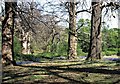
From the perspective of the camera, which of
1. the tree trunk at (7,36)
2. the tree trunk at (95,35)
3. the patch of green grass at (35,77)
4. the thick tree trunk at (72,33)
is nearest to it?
the patch of green grass at (35,77)

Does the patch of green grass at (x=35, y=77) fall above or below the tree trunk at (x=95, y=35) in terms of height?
below

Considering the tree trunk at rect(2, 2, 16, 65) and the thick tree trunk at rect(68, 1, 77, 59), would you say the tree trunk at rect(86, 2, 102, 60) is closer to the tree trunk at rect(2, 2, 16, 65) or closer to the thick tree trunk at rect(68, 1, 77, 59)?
the thick tree trunk at rect(68, 1, 77, 59)

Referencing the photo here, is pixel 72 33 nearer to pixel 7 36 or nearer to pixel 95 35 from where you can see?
pixel 95 35

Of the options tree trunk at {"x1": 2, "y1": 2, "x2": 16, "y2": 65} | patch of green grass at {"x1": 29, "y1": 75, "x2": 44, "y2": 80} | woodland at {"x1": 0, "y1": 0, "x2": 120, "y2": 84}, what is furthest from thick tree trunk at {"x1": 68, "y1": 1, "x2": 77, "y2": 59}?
patch of green grass at {"x1": 29, "y1": 75, "x2": 44, "y2": 80}

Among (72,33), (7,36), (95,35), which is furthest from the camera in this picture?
(72,33)

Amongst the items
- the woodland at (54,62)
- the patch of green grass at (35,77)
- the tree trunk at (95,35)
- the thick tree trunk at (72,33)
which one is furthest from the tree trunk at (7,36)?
the thick tree trunk at (72,33)

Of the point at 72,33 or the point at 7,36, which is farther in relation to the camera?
the point at 72,33

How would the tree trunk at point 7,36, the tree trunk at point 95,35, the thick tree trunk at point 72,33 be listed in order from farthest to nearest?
the thick tree trunk at point 72,33 < the tree trunk at point 95,35 < the tree trunk at point 7,36

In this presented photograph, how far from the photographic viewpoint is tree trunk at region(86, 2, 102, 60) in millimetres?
13297

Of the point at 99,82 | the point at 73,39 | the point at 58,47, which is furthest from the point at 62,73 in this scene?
the point at 58,47

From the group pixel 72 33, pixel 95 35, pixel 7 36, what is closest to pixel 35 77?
pixel 7 36

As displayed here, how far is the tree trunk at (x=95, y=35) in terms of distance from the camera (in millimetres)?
13297

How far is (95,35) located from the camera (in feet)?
44.0

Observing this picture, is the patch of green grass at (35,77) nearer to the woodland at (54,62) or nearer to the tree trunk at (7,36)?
the woodland at (54,62)
